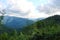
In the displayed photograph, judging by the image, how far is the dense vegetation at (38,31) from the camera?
151 inches

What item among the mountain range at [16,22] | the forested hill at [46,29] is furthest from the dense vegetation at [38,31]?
the mountain range at [16,22]

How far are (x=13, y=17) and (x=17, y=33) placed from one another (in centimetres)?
41

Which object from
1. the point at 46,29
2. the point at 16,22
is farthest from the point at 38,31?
the point at 16,22

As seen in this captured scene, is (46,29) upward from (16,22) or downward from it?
downward

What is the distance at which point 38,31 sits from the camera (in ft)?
12.8

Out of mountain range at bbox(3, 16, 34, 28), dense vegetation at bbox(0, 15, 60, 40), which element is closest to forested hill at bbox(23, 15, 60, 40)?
dense vegetation at bbox(0, 15, 60, 40)

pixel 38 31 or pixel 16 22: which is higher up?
pixel 16 22

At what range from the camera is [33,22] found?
4039 mm

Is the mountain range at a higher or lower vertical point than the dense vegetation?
higher

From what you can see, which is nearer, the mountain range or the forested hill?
the forested hill

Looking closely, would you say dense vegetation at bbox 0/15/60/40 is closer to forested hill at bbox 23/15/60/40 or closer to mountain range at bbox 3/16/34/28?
forested hill at bbox 23/15/60/40

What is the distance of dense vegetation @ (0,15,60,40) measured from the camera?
383 cm

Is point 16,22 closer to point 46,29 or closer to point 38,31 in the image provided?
point 38,31

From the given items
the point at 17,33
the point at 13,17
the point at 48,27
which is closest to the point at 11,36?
the point at 17,33
